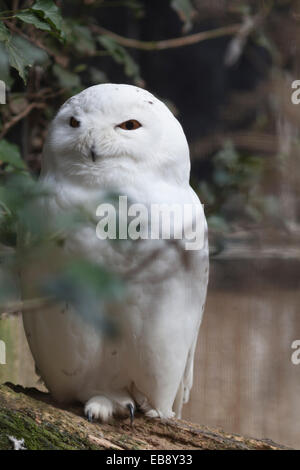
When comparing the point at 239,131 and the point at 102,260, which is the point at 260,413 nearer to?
the point at 239,131

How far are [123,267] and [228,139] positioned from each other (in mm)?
1557

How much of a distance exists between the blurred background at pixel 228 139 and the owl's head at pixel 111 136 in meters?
0.58

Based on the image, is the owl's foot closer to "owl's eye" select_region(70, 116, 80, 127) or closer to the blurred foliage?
the blurred foliage

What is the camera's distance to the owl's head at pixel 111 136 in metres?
1.27

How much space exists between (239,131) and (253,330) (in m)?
0.92

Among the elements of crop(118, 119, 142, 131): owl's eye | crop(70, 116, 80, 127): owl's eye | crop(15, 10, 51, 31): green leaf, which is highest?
crop(15, 10, 51, 31): green leaf

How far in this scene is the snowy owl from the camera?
4.18ft

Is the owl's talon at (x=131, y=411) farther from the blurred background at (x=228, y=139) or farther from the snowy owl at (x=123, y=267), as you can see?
the blurred background at (x=228, y=139)

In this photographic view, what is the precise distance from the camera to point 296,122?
2.73m

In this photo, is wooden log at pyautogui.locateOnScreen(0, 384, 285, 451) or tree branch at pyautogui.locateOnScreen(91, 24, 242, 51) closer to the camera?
wooden log at pyautogui.locateOnScreen(0, 384, 285, 451)

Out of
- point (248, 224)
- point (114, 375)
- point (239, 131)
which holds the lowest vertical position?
point (114, 375)

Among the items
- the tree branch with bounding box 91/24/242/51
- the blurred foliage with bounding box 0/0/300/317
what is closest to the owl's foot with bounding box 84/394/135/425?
the blurred foliage with bounding box 0/0/300/317

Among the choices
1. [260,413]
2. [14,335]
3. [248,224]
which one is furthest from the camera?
[248,224]

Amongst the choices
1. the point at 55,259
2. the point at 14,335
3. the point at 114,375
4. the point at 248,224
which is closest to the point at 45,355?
the point at 114,375
